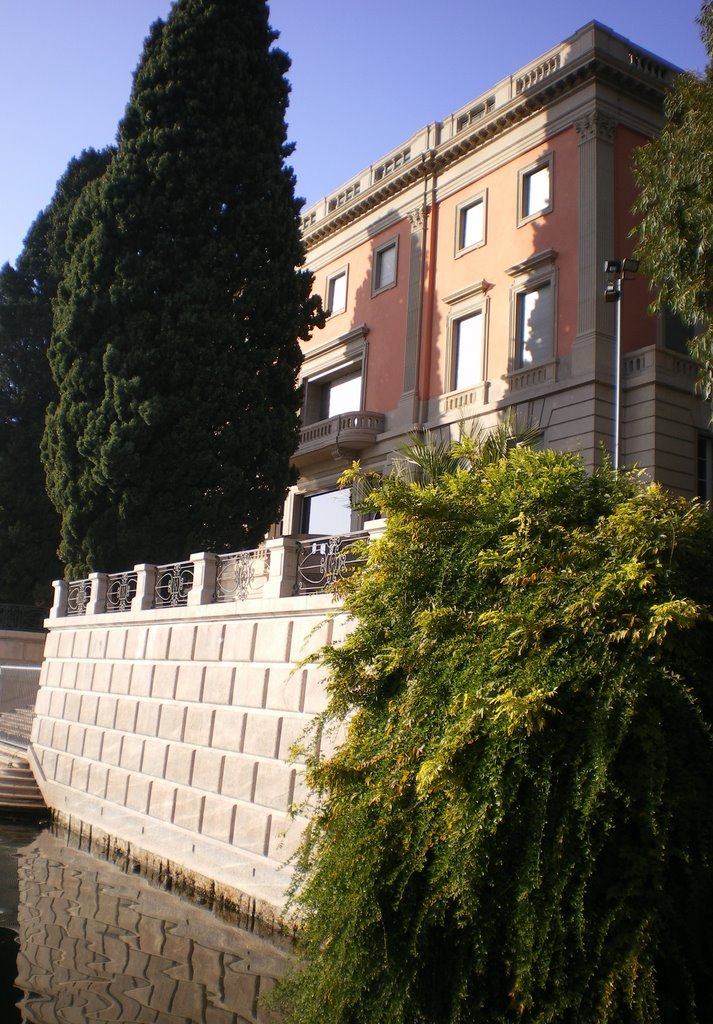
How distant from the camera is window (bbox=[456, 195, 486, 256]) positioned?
19688mm

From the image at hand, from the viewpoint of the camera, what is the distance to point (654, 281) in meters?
13.0

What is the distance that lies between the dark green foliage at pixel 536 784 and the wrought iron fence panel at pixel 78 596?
12.1m

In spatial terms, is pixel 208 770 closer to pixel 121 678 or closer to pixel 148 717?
pixel 148 717

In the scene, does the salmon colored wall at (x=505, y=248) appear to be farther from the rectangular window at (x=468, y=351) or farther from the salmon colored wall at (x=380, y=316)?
the salmon colored wall at (x=380, y=316)

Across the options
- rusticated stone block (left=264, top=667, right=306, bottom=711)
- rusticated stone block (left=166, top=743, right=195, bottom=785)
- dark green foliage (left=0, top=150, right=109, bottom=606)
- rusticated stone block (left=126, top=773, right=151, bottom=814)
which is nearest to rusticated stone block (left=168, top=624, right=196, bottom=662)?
rusticated stone block (left=166, top=743, right=195, bottom=785)

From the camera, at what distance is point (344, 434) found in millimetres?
20875

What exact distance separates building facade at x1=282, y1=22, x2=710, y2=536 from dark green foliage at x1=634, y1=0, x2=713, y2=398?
7.46 feet

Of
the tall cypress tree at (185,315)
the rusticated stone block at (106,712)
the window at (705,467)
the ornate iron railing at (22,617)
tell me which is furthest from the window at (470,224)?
the ornate iron railing at (22,617)

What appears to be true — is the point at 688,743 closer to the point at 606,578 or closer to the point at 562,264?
the point at 606,578

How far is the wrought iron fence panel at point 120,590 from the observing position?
15.3 m

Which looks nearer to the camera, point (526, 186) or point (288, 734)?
point (288, 734)

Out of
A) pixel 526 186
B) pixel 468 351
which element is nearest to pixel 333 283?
pixel 468 351

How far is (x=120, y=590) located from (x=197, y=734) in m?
4.21

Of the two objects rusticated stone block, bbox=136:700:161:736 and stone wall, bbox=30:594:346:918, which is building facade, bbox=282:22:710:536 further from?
rusticated stone block, bbox=136:700:161:736
